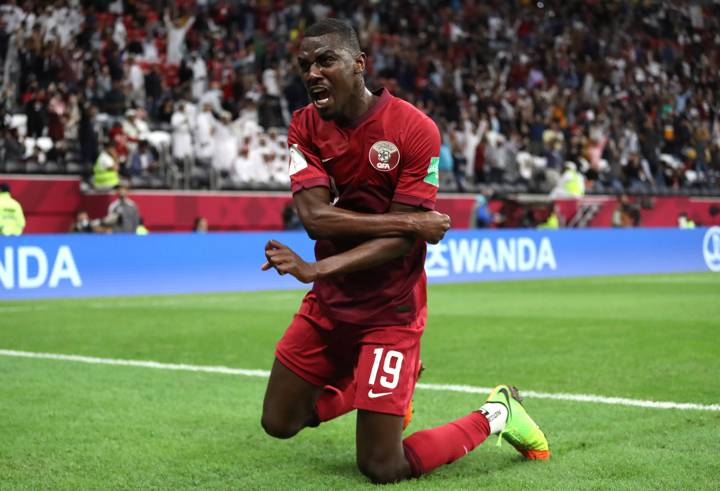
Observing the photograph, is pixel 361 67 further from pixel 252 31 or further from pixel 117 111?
pixel 252 31

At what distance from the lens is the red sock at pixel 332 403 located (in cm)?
538

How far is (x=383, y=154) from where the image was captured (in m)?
4.96

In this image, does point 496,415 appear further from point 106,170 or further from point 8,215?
point 106,170

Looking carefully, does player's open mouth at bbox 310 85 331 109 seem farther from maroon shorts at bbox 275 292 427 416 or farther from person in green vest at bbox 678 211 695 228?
person in green vest at bbox 678 211 695 228

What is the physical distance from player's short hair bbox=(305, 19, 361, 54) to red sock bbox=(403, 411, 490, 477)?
180cm

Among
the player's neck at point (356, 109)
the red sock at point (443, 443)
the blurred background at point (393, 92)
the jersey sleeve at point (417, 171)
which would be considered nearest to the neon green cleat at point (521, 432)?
the red sock at point (443, 443)

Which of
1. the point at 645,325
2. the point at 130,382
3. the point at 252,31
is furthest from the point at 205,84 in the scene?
the point at 130,382

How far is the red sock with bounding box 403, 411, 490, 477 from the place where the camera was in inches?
199

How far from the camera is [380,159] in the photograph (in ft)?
16.3

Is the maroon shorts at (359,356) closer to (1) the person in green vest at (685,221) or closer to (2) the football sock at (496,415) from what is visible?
(2) the football sock at (496,415)

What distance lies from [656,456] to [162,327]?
313 inches

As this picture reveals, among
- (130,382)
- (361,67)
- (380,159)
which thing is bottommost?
(130,382)

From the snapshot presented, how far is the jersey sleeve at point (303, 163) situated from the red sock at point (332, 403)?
104 cm

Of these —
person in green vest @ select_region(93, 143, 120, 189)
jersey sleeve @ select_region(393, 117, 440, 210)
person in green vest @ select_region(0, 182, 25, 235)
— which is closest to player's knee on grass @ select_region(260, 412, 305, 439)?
jersey sleeve @ select_region(393, 117, 440, 210)
